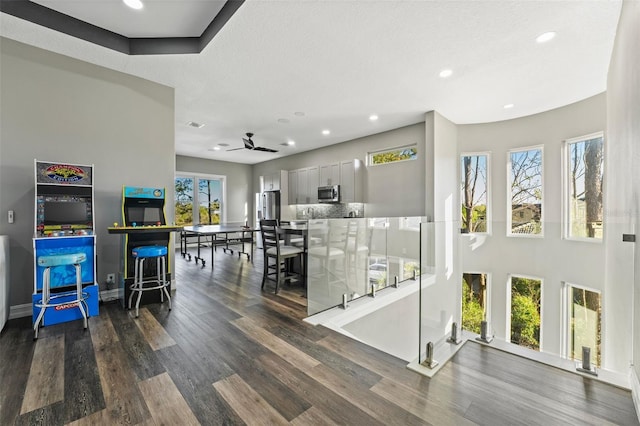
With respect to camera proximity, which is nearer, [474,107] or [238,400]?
[238,400]

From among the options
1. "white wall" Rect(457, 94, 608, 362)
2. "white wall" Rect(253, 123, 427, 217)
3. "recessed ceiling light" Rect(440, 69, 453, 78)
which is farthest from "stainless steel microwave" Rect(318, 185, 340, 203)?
"recessed ceiling light" Rect(440, 69, 453, 78)

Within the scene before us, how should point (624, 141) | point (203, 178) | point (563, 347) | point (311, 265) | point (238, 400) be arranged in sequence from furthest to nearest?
point (203, 178) → point (563, 347) → point (311, 265) → point (624, 141) → point (238, 400)

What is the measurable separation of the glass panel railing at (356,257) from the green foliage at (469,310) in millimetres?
636

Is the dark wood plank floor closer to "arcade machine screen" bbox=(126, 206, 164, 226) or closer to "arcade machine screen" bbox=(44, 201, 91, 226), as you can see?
"arcade machine screen" bbox=(44, 201, 91, 226)

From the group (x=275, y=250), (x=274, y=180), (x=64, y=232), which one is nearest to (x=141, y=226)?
(x=64, y=232)

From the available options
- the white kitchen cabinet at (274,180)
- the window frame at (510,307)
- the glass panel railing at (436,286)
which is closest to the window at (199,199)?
the white kitchen cabinet at (274,180)

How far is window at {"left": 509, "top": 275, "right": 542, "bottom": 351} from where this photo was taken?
4.33 metres

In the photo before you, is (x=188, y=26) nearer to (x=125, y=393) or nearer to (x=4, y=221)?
(x=4, y=221)

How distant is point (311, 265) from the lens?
10.9ft

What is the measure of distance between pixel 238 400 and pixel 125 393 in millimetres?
755

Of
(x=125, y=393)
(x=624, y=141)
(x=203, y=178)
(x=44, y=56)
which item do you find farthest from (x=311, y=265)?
(x=203, y=178)

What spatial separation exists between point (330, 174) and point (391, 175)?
5.73 ft

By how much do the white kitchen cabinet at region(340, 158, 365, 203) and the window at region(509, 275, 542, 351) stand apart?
137 inches

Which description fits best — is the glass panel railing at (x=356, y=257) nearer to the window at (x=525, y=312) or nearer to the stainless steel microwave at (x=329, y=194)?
the window at (x=525, y=312)
